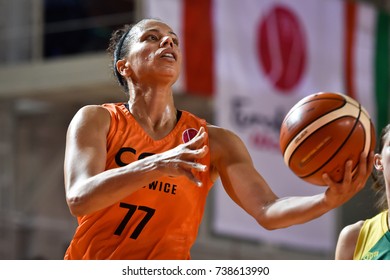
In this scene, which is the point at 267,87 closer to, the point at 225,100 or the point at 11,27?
the point at 225,100

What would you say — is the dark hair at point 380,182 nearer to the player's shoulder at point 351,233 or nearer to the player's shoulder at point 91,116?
the player's shoulder at point 351,233

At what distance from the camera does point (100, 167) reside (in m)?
3.48

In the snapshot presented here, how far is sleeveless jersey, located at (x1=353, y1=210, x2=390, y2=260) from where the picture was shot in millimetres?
3850

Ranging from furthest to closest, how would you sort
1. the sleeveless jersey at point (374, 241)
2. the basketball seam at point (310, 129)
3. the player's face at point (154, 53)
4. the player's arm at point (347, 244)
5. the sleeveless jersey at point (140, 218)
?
the player's arm at point (347, 244) < the sleeveless jersey at point (374, 241) < the player's face at point (154, 53) < the sleeveless jersey at point (140, 218) < the basketball seam at point (310, 129)

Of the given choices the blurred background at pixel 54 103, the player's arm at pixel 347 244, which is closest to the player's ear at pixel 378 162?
the player's arm at pixel 347 244

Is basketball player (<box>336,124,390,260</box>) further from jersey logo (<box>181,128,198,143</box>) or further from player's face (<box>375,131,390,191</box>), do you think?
jersey logo (<box>181,128,198,143</box>)

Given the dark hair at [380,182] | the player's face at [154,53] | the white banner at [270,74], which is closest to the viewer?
the player's face at [154,53]

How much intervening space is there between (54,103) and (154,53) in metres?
9.22

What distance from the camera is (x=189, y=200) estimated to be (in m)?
3.72

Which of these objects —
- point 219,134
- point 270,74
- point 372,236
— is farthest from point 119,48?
point 270,74

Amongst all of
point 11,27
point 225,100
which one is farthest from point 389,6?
point 11,27

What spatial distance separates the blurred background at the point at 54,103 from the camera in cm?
1184

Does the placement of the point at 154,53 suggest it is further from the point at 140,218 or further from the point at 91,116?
the point at 140,218

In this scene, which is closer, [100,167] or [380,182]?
[100,167]
